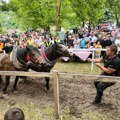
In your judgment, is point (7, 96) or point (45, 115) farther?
point (7, 96)

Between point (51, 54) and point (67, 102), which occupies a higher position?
point (51, 54)

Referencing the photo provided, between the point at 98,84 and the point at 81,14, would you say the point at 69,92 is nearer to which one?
the point at 98,84

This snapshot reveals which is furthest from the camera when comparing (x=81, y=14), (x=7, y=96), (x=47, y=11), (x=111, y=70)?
(x=81, y=14)

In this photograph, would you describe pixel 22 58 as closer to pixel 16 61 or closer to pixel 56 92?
pixel 16 61

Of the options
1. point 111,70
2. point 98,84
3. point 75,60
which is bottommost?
point 75,60

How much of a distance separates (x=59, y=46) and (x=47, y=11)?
13636 mm

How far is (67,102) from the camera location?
748cm

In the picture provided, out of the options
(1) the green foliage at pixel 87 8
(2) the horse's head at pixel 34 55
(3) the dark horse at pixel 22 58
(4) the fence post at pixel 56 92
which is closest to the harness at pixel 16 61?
(3) the dark horse at pixel 22 58

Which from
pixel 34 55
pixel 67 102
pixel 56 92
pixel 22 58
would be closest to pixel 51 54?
pixel 34 55

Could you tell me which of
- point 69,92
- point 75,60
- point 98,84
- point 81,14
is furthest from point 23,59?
point 81,14

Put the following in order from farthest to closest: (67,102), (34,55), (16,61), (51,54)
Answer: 1. (51,54)
2. (16,61)
3. (34,55)
4. (67,102)

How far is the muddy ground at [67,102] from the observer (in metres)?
6.68

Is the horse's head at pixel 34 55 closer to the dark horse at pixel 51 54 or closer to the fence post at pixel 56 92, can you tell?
the dark horse at pixel 51 54

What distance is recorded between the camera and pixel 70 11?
22.3 m
